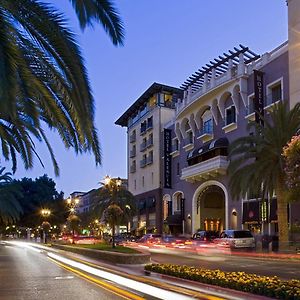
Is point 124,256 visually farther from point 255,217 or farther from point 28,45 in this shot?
point 255,217

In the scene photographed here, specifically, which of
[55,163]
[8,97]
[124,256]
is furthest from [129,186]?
[8,97]

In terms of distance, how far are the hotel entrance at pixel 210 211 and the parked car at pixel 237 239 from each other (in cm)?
1883

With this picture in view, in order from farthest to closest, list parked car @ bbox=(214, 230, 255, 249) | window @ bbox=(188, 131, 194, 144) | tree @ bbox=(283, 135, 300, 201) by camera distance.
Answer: window @ bbox=(188, 131, 194, 144), parked car @ bbox=(214, 230, 255, 249), tree @ bbox=(283, 135, 300, 201)

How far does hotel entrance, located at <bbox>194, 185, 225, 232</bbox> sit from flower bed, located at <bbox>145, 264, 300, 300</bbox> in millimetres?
41700

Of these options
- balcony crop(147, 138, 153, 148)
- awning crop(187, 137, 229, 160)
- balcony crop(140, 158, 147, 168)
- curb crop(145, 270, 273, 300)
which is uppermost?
balcony crop(147, 138, 153, 148)

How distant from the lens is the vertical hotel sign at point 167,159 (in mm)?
66438

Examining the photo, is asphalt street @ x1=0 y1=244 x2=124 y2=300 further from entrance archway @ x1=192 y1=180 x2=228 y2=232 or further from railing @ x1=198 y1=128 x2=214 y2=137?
entrance archway @ x1=192 y1=180 x2=228 y2=232

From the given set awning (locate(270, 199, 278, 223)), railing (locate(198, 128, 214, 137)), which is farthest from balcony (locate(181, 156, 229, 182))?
awning (locate(270, 199, 278, 223))

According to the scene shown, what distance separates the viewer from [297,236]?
39.2 metres

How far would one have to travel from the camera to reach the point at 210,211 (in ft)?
197

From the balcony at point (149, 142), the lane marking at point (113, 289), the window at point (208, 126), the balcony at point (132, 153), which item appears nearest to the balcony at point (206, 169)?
the window at point (208, 126)

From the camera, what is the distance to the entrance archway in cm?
5812

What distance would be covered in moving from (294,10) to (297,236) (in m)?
18.6

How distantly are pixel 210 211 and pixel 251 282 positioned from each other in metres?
47.7
